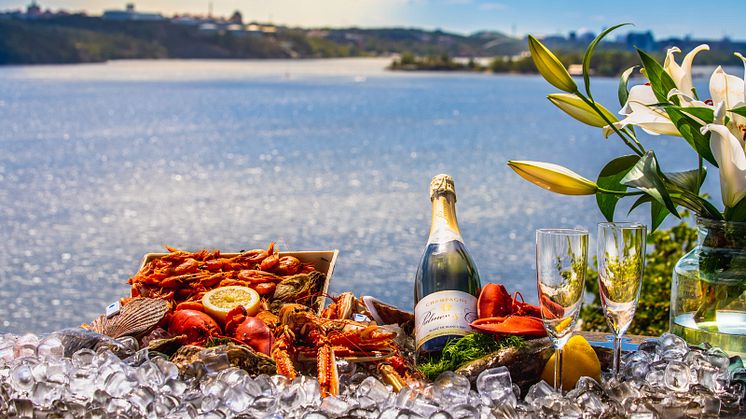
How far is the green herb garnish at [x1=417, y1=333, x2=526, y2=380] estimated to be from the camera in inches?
76.3

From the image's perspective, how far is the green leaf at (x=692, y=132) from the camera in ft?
6.26

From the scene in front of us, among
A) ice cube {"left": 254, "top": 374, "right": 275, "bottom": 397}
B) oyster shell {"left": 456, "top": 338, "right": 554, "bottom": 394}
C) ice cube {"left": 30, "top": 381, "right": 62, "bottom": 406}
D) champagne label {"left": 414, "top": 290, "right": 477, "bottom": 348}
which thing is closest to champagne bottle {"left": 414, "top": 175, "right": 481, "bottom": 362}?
champagne label {"left": 414, "top": 290, "right": 477, "bottom": 348}

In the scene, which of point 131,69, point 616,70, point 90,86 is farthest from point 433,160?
point 131,69

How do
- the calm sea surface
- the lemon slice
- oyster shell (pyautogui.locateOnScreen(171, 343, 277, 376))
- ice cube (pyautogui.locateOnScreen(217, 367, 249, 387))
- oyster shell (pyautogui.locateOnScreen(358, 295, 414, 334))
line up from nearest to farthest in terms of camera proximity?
ice cube (pyautogui.locateOnScreen(217, 367, 249, 387)) → oyster shell (pyautogui.locateOnScreen(171, 343, 277, 376)) → the lemon slice → oyster shell (pyautogui.locateOnScreen(358, 295, 414, 334)) → the calm sea surface

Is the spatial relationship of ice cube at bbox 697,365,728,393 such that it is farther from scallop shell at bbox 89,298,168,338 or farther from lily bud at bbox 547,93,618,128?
scallop shell at bbox 89,298,168,338

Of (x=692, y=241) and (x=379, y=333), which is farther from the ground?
(x=379, y=333)

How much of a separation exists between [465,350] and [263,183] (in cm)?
2768

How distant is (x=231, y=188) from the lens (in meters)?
28.1

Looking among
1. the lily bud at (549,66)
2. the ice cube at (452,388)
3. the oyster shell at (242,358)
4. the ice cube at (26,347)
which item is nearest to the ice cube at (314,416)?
the ice cube at (452,388)

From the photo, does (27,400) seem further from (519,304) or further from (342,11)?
(342,11)

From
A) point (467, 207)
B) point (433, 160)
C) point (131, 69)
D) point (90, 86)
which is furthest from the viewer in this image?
point (131, 69)

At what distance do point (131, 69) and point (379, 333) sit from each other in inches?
4397

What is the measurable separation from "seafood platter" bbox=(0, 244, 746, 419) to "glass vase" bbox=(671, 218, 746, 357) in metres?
0.09

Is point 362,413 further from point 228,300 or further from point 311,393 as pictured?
point 228,300
